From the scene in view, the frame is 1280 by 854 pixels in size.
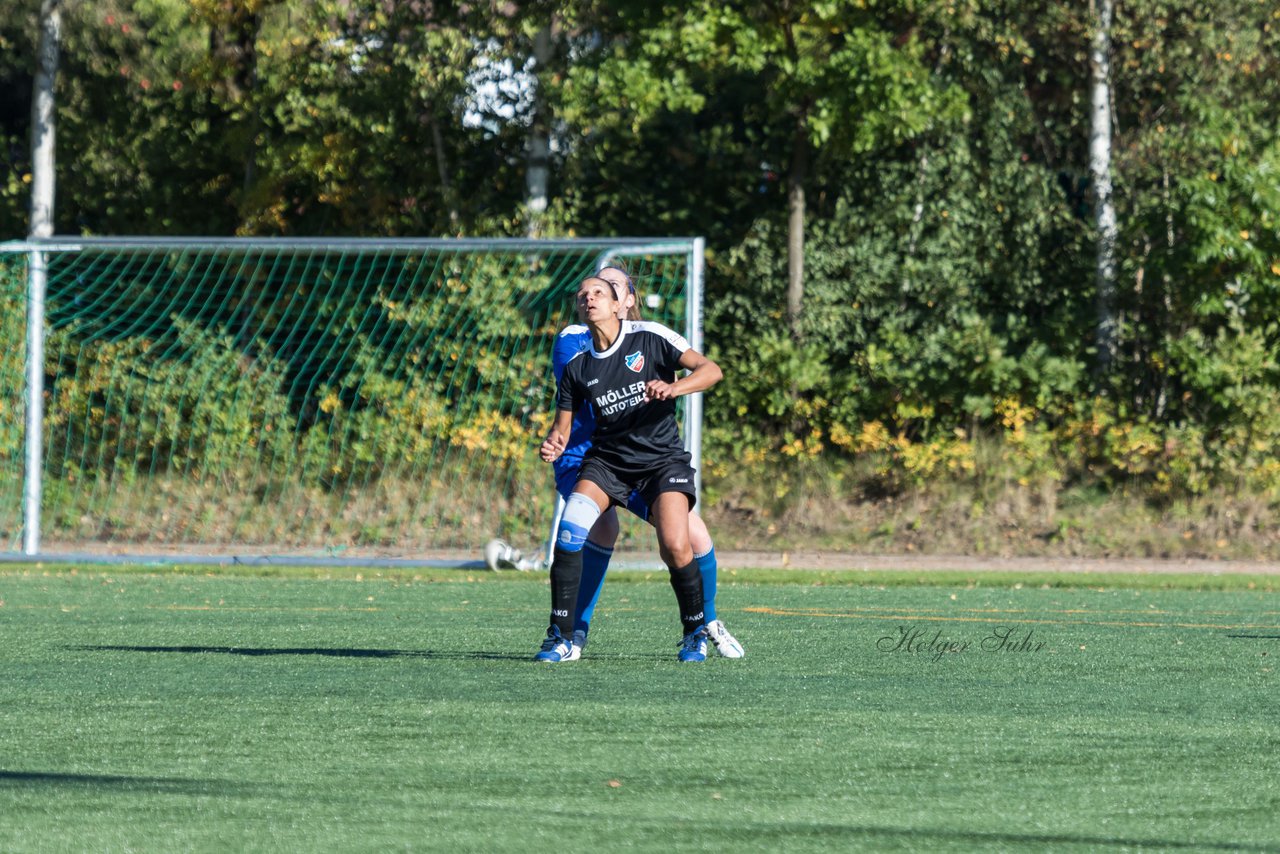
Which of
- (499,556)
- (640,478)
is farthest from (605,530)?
(499,556)

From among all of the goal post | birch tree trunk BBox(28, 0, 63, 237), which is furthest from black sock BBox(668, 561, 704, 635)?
birch tree trunk BBox(28, 0, 63, 237)

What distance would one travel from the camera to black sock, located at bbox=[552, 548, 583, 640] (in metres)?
6.92

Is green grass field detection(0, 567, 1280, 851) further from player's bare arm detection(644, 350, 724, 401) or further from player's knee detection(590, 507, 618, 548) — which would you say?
player's bare arm detection(644, 350, 724, 401)

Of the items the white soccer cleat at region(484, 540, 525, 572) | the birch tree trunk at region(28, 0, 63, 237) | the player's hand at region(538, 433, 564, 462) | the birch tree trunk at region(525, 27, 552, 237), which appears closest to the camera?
the player's hand at region(538, 433, 564, 462)

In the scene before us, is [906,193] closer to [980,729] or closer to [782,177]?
[782,177]

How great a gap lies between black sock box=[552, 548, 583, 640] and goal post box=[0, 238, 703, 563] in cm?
798

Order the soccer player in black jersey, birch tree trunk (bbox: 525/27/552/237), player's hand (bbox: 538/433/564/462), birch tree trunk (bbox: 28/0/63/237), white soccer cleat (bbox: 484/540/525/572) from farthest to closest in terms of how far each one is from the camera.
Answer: birch tree trunk (bbox: 28/0/63/237)
birch tree trunk (bbox: 525/27/552/237)
white soccer cleat (bbox: 484/540/525/572)
the soccer player in black jersey
player's hand (bbox: 538/433/564/462)

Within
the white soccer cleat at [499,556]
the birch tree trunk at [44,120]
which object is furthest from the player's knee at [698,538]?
the birch tree trunk at [44,120]

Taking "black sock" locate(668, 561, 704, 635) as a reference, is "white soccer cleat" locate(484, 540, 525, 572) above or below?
below

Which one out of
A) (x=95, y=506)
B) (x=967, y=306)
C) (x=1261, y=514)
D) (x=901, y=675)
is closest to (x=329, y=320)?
(x=95, y=506)

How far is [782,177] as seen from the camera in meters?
18.4

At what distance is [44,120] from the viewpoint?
62.0 feet

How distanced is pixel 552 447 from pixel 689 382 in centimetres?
61

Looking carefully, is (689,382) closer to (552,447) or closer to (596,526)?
(552,447)
